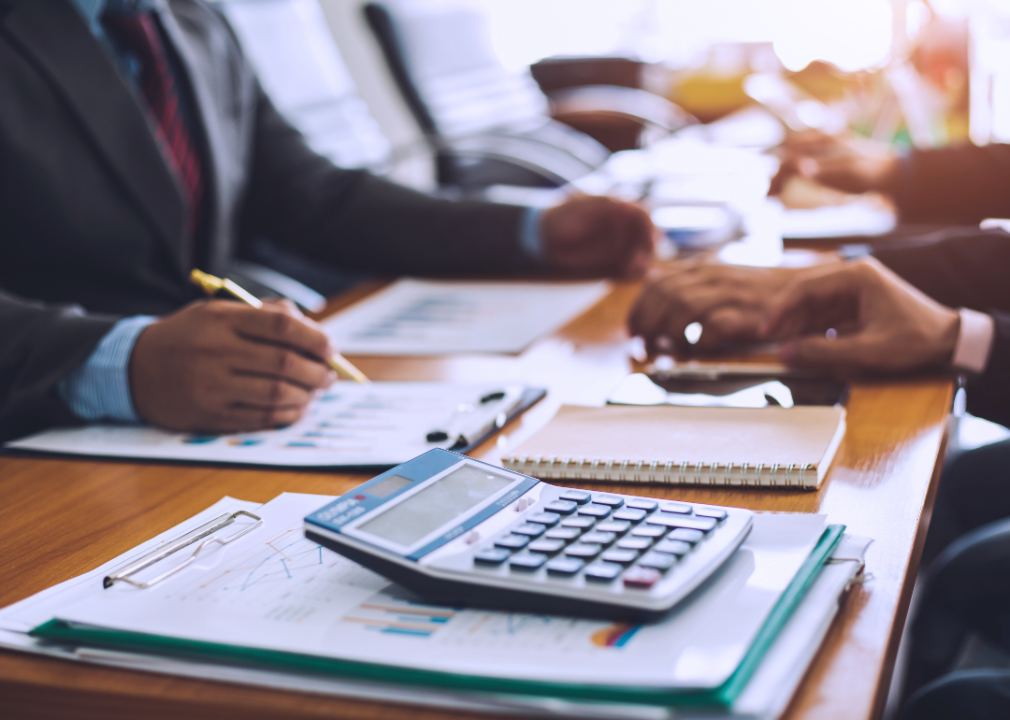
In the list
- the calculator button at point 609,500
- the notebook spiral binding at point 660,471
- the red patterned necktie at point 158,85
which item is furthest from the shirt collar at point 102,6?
the calculator button at point 609,500

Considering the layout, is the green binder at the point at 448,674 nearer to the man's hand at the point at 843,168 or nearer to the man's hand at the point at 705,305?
the man's hand at the point at 705,305

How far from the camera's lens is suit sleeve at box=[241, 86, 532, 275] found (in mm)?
1373

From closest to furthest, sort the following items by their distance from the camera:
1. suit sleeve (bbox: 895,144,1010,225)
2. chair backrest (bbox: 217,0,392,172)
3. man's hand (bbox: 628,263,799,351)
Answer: man's hand (bbox: 628,263,799,351)
suit sleeve (bbox: 895,144,1010,225)
chair backrest (bbox: 217,0,392,172)

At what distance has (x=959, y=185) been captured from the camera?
1481 millimetres

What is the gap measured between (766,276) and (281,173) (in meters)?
0.89

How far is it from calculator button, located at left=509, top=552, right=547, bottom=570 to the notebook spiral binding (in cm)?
19

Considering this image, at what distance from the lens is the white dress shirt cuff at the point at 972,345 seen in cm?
82

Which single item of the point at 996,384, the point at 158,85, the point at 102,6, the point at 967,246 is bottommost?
the point at 996,384

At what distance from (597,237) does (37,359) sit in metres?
0.79

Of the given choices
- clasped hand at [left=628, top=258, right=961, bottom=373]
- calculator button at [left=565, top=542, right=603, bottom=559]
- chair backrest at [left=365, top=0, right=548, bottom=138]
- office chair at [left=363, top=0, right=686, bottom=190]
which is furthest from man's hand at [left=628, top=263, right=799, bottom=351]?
chair backrest at [left=365, top=0, right=548, bottom=138]

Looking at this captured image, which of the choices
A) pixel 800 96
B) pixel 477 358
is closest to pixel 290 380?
pixel 477 358

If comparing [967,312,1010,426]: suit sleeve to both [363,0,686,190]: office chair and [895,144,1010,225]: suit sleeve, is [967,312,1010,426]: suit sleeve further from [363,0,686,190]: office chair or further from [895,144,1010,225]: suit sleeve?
[363,0,686,190]: office chair

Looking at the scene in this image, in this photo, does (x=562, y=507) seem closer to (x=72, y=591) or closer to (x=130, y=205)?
(x=72, y=591)

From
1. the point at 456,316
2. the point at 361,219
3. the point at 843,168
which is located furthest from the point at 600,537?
the point at 843,168
